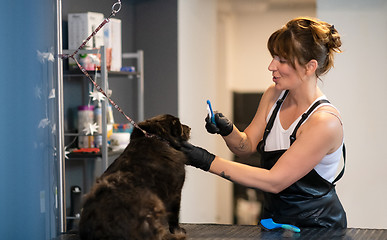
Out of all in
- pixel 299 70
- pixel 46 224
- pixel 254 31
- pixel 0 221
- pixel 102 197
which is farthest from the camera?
pixel 254 31

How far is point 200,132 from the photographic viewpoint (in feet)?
15.1

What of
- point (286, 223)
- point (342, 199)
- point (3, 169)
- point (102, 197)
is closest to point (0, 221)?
point (3, 169)

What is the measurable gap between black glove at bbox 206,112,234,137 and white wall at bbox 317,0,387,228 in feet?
7.43

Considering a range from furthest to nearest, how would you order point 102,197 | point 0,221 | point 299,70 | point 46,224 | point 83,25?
point 83,25, point 299,70, point 46,224, point 0,221, point 102,197

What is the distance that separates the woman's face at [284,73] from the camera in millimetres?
1822

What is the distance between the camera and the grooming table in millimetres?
1587

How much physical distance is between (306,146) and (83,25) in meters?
2.00

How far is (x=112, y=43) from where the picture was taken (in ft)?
11.6

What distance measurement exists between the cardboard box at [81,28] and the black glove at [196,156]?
180 cm

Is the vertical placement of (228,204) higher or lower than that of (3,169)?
lower

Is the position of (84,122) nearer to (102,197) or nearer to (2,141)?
(2,141)

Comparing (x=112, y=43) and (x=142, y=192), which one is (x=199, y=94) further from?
(x=142, y=192)

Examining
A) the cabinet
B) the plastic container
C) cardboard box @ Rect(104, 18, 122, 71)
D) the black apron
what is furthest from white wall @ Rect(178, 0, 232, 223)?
the black apron

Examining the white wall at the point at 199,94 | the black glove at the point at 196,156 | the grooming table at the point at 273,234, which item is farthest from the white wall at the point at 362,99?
the black glove at the point at 196,156
